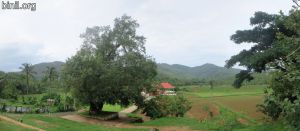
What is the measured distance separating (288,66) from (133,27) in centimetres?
3208

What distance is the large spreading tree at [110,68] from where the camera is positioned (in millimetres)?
35406

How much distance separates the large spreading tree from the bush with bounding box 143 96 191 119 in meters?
1.43

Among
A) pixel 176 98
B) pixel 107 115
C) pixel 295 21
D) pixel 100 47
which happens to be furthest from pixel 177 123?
pixel 295 21

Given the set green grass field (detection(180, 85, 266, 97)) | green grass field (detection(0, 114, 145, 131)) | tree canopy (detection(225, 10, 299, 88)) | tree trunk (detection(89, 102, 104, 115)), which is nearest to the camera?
green grass field (detection(0, 114, 145, 131))

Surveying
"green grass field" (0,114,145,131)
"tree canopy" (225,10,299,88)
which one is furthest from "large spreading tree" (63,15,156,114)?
"tree canopy" (225,10,299,88)

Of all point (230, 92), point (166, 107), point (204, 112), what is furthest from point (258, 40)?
point (230, 92)

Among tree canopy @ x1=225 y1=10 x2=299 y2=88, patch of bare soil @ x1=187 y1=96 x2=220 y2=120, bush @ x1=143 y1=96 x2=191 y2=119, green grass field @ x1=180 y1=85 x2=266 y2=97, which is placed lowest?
patch of bare soil @ x1=187 y1=96 x2=220 y2=120

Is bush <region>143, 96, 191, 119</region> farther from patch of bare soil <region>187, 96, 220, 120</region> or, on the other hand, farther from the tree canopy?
the tree canopy

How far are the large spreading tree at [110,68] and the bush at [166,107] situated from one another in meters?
1.43

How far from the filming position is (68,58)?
3712 centimetres

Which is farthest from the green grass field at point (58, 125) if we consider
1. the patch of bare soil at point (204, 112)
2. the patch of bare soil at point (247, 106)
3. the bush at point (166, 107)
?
the patch of bare soil at point (247, 106)

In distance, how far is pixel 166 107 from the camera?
127 feet

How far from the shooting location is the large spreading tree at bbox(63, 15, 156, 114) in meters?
35.4

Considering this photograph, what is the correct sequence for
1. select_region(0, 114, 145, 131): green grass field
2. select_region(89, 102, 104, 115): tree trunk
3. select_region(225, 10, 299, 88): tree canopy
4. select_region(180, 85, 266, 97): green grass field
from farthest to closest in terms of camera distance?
select_region(180, 85, 266, 97): green grass field → select_region(89, 102, 104, 115): tree trunk → select_region(225, 10, 299, 88): tree canopy → select_region(0, 114, 145, 131): green grass field
